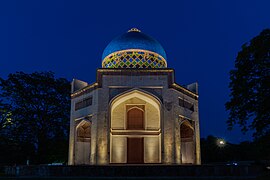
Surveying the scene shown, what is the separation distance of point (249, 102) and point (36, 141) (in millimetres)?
18829

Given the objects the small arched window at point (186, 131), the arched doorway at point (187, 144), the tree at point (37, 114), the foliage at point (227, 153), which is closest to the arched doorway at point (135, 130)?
the small arched window at point (186, 131)

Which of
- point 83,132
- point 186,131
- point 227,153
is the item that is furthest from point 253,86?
point 227,153

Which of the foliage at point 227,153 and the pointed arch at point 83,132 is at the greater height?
the pointed arch at point 83,132

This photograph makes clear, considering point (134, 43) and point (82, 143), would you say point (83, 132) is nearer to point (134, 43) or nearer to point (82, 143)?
point (82, 143)

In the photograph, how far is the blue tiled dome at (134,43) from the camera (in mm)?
21519

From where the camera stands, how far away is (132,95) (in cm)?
1966

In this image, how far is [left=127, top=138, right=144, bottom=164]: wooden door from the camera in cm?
2034

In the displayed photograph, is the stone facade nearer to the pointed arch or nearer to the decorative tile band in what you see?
the pointed arch

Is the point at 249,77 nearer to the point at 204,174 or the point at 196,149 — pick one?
the point at 204,174

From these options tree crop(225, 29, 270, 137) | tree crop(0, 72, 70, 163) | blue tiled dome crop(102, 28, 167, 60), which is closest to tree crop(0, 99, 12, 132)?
tree crop(0, 72, 70, 163)

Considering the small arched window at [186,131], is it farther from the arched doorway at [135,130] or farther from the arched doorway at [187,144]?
the arched doorway at [135,130]

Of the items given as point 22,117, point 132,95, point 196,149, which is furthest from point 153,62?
point 22,117

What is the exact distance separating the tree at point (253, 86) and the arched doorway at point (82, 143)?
10.1 metres

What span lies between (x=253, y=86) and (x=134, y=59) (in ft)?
28.4
